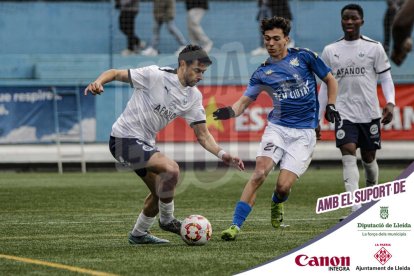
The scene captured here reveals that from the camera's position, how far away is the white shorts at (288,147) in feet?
36.7

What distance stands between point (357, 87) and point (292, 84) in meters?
1.69

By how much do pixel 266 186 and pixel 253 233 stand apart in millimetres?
7225

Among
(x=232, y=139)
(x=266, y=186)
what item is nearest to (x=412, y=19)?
(x=266, y=186)

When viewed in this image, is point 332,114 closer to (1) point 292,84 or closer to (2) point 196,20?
(1) point 292,84

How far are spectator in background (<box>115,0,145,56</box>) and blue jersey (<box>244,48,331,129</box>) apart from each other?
1366cm

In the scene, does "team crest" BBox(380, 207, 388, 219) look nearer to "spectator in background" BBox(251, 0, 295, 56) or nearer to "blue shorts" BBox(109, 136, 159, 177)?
"blue shorts" BBox(109, 136, 159, 177)

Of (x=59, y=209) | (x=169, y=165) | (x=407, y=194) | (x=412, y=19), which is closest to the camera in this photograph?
(x=412, y=19)

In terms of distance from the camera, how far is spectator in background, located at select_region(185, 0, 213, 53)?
2468 cm

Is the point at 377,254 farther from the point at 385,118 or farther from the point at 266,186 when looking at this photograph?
the point at 266,186

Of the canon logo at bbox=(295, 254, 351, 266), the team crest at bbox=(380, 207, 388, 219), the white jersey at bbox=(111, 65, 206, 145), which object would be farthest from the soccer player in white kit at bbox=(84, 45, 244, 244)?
the canon logo at bbox=(295, 254, 351, 266)

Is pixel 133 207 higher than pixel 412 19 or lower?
lower

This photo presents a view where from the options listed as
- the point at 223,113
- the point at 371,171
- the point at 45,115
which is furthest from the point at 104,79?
the point at 45,115

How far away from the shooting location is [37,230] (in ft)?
38.5

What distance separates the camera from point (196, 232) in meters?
10.0
